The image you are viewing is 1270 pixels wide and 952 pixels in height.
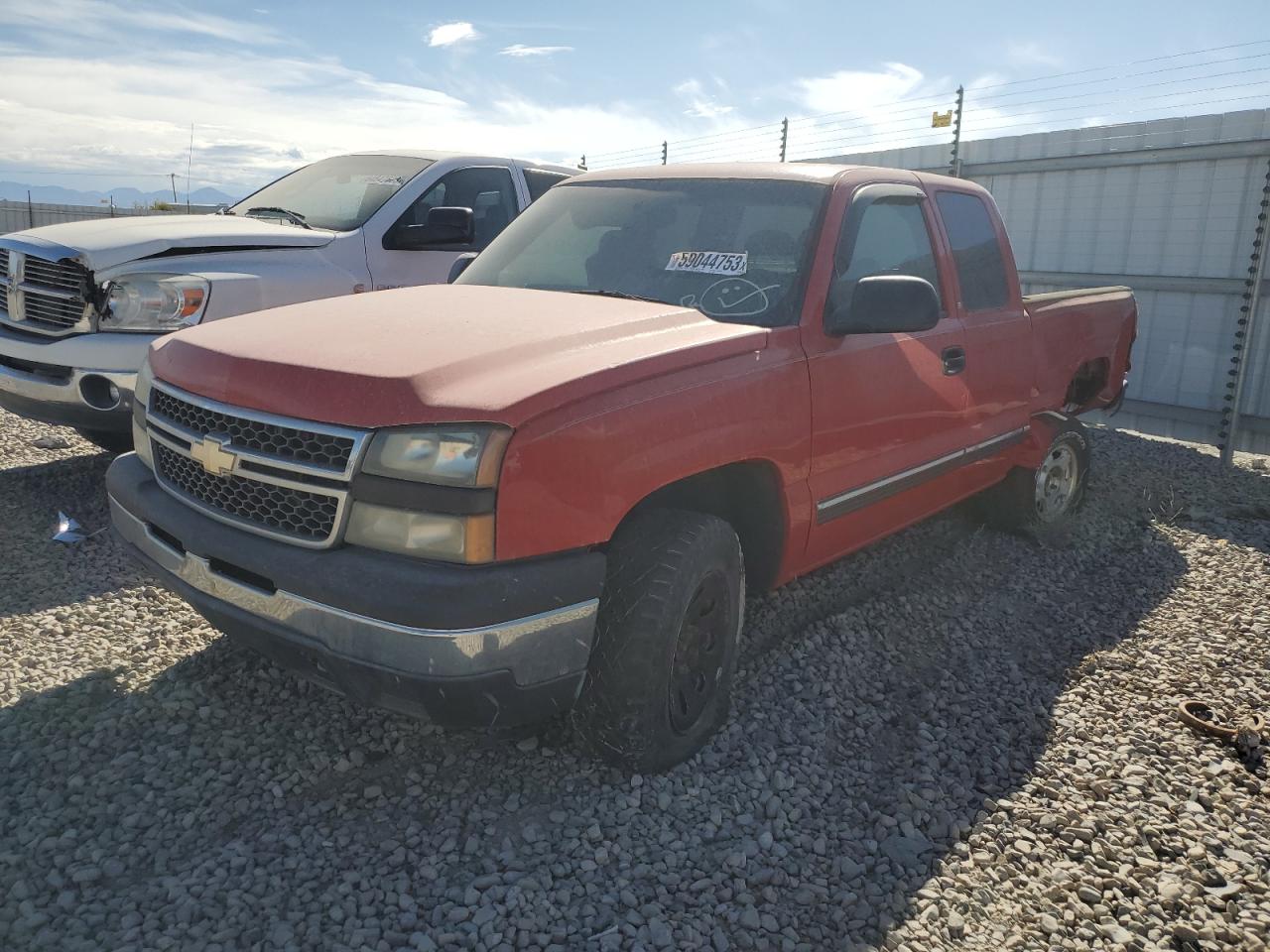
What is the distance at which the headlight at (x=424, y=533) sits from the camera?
231 cm

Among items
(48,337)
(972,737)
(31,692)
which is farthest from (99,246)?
(972,737)

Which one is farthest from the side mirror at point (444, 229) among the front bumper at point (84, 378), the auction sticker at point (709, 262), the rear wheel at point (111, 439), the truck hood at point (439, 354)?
the auction sticker at point (709, 262)

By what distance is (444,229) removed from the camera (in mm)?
5297

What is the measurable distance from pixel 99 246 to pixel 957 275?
411 centimetres

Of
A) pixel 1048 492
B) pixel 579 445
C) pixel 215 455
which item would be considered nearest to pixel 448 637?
pixel 579 445

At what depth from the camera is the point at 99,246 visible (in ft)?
15.8

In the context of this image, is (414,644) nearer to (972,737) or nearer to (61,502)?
(972,737)

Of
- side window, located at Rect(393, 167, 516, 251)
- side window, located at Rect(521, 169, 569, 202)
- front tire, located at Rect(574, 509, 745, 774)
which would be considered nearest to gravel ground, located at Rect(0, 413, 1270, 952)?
front tire, located at Rect(574, 509, 745, 774)

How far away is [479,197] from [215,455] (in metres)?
4.10

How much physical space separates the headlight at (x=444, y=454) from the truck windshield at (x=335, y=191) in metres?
3.81

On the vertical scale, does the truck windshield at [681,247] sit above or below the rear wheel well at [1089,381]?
above

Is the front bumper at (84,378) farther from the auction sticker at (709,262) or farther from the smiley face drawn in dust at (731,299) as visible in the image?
the smiley face drawn in dust at (731,299)

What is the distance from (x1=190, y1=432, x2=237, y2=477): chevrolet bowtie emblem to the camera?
8.60ft

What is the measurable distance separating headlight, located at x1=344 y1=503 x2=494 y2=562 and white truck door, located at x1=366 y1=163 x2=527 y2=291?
3305 mm
